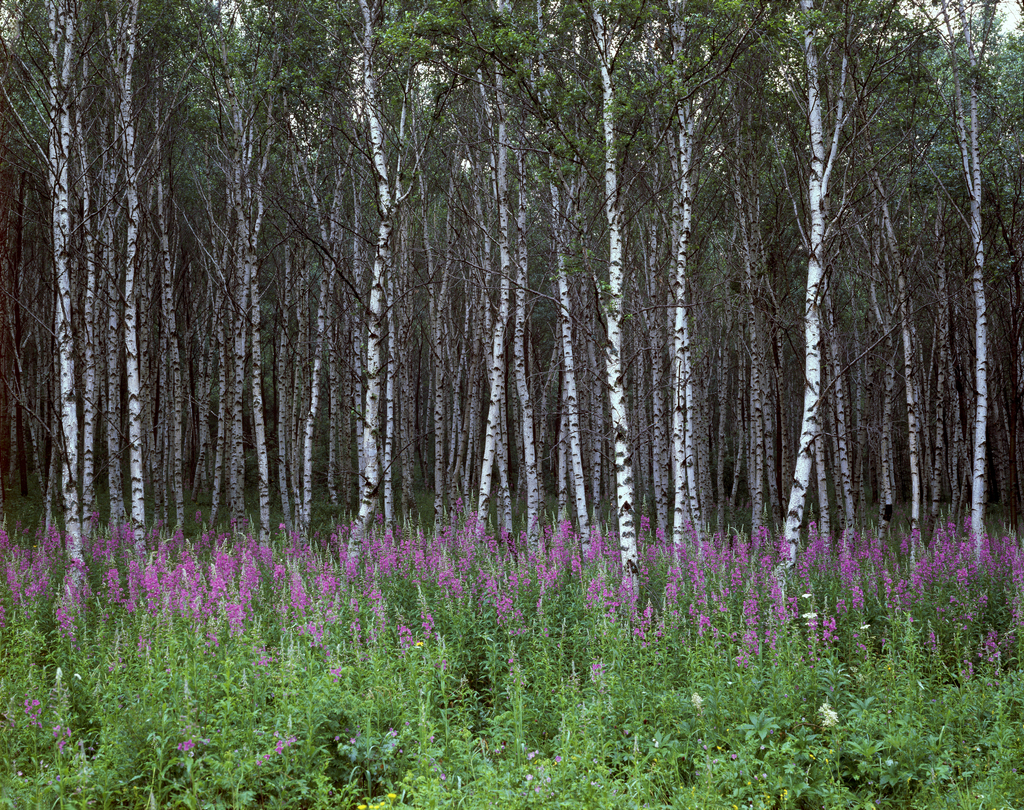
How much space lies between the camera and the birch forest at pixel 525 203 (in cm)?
919

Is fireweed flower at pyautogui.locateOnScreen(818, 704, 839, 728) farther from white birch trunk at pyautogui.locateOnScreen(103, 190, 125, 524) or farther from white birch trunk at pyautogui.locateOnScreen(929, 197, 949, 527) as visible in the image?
white birch trunk at pyautogui.locateOnScreen(103, 190, 125, 524)

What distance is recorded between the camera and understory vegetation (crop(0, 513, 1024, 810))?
3.93 meters

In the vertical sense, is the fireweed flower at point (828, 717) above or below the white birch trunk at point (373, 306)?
below

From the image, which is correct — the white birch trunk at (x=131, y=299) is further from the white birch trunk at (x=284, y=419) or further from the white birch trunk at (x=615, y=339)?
the white birch trunk at (x=615, y=339)

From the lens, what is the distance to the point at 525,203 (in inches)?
475

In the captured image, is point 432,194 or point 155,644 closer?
point 155,644

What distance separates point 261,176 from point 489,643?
427 inches

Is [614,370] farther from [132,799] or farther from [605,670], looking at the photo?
[132,799]

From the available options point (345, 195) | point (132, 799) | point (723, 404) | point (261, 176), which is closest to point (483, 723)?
point (132, 799)

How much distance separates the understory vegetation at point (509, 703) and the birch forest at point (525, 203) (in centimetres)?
221

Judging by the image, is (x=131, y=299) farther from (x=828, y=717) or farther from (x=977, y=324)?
(x=977, y=324)

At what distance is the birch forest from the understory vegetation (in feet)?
7.26

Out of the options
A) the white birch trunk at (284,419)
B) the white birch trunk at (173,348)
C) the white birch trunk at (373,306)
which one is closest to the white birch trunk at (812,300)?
the white birch trunk at (373,306)

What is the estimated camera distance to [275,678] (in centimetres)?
501
